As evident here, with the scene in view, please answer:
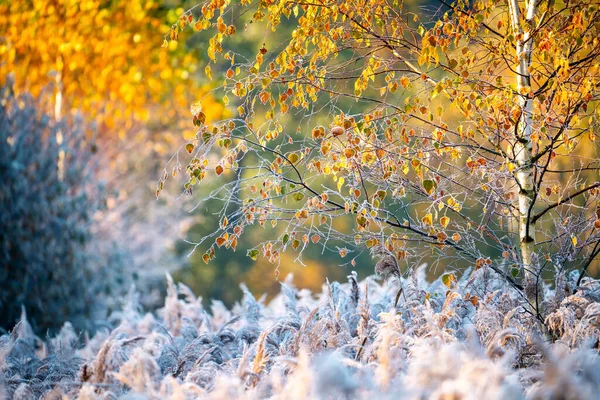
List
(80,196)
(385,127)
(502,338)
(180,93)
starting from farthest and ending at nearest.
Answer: (180,93) < (80,196) < (385,127) < (502,338)

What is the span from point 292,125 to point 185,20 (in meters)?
15.3

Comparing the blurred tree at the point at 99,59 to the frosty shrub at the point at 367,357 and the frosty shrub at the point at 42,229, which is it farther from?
the frosty shrub at the point at 367,357

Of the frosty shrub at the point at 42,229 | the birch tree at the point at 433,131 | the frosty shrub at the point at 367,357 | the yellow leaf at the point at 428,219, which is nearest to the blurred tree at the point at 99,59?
the frosty shrub at the point at 42,229

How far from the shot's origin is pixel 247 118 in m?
3.58

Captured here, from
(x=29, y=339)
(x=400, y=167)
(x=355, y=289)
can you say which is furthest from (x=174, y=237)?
(x=400, y=167)

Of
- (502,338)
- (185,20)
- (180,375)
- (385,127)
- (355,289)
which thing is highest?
(185,20)

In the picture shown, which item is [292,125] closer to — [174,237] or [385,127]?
[174,237]

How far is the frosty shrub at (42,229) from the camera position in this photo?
785cm

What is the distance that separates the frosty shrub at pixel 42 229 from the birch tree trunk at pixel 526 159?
245 inches

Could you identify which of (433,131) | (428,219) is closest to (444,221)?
(428,219)

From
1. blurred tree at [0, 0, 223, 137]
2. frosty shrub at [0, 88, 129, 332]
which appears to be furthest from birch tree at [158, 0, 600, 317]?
blurred tree at [0, 0, 223, 137]

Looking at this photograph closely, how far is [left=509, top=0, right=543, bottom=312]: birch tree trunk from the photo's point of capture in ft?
11.3

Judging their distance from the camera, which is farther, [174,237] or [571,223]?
[174,237]

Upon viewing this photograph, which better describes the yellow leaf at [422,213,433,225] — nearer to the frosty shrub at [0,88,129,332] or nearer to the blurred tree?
the frosty shrub at [0,88,129,332]
